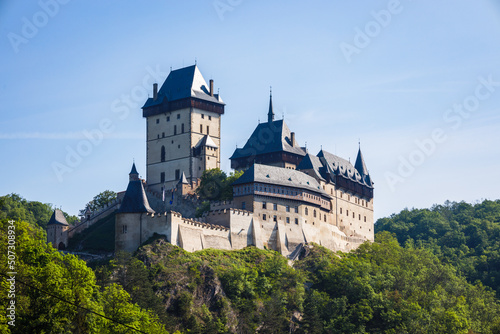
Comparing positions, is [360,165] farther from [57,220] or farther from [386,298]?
[57,220]

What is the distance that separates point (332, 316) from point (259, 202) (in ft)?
48.9

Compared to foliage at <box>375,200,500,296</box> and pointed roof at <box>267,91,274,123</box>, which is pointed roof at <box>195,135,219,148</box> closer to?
pointed roof at <box>267,91,274,123</box>

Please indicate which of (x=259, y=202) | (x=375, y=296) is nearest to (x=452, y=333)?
(x=375, y=296)

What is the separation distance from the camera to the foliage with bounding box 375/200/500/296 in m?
128

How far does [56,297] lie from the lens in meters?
67.5

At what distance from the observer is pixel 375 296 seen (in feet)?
306

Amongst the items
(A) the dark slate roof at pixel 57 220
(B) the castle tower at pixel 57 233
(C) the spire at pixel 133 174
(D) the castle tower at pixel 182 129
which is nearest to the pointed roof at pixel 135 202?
(B) the castle tower at pixel 57 233

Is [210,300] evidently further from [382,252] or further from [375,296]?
[382,252]

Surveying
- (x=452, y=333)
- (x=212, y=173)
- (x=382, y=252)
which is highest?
(x=212, y=173)

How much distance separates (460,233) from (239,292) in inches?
2828

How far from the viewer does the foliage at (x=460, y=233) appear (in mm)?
127875

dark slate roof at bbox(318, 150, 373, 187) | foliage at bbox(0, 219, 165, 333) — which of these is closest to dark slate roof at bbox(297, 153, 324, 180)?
dark slate roof at bbox(318, 150, 373, 187)

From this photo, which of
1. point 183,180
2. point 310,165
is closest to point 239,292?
point 183,180

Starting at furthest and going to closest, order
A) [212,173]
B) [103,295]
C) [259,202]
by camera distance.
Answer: [212,173] < [259,202] < [103,295]
